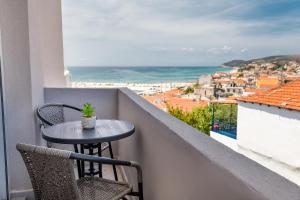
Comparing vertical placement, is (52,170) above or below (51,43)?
below

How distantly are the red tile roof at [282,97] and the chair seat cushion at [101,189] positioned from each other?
421 cm

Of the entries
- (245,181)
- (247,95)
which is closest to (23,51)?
(245,181)

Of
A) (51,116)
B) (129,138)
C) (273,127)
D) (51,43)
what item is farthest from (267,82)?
(51,116)

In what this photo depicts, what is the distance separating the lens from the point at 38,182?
1389 mm

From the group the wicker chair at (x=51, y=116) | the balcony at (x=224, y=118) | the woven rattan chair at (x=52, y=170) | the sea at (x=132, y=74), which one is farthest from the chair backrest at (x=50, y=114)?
the sea at (x=132, y=74)

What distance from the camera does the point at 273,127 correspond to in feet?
18.7

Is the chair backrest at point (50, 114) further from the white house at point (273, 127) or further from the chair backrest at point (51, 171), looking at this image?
the white house at point (273, 127)

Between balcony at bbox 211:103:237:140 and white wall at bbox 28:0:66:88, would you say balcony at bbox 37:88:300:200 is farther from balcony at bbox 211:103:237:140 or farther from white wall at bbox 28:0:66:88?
balcony at bbox 211:103:237:140

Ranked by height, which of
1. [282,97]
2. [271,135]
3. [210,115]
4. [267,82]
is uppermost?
[267,82]

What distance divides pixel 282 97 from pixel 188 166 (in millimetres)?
5357

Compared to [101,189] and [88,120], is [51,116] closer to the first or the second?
[88,120]

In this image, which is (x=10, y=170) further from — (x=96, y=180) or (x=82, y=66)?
(x=82, y=66)

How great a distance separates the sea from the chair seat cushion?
24.5 metres

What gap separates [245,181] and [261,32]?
22.8 meters
